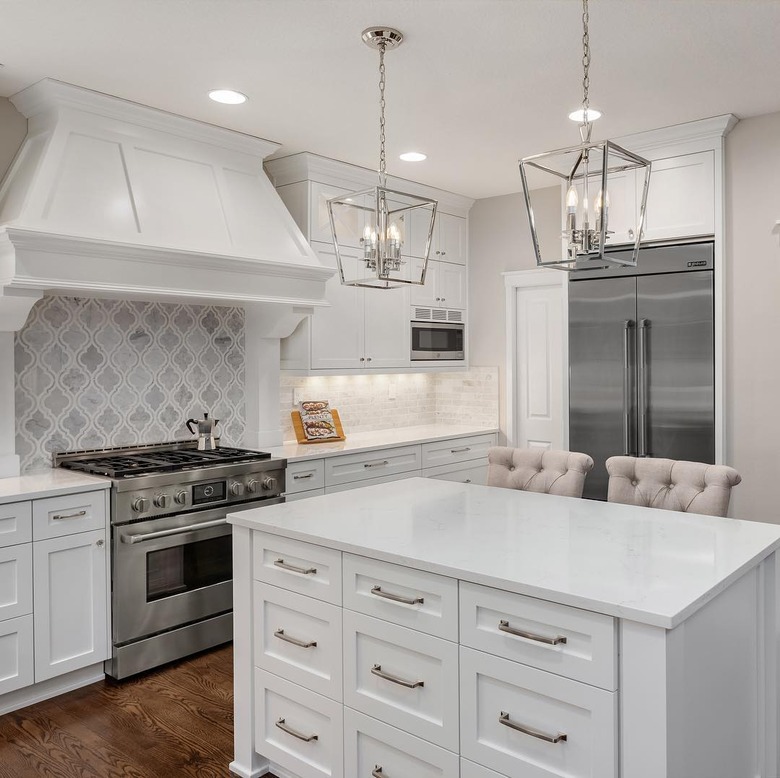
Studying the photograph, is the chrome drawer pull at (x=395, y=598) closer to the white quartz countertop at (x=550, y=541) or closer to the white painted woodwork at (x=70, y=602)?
the white quartz countertop at (x=550, y=541)

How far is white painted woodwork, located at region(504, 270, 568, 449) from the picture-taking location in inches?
216

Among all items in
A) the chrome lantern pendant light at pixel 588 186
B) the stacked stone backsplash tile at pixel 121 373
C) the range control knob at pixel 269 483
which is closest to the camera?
the chrome lantern pendant light at pixel 588 186

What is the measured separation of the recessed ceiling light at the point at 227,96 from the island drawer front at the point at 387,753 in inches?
111

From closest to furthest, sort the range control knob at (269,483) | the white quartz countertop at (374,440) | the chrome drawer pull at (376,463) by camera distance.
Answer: the range control knob at (269,483), the white quartz countertop at (374,440), the chrome drawer pull at (376,463)

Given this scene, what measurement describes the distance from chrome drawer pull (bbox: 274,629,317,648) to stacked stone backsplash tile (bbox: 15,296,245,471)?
1.90 m

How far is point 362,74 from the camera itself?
11.0 feet

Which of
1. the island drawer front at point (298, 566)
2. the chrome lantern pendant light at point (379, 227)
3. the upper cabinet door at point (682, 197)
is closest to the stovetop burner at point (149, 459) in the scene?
the island drawer front at point (298, 566)

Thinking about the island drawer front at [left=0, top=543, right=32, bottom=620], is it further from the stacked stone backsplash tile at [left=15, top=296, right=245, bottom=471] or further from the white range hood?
the white range hood

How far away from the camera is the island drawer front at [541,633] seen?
168 centimetres

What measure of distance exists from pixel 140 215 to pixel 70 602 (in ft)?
6.07

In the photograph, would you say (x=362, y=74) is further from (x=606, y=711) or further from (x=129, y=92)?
(x=606, y=711)

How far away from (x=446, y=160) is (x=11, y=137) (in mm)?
2543

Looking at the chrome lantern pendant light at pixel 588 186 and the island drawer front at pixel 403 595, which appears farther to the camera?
the island drawer front at pixel 403 595

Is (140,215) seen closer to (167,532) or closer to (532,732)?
(167,532)
